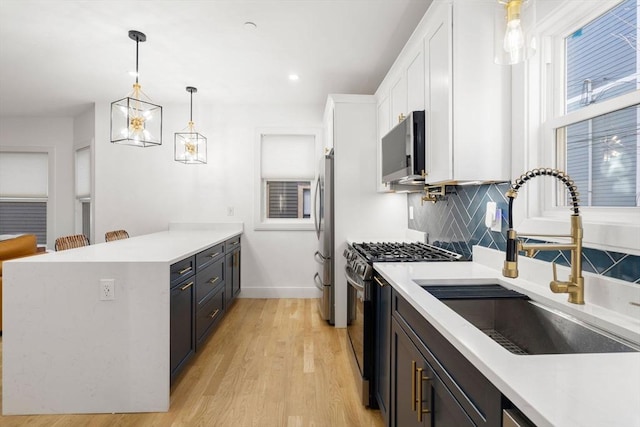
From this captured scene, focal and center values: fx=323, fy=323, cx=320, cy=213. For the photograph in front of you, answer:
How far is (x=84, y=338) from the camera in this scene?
1.87 m

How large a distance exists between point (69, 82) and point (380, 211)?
12.1 feet

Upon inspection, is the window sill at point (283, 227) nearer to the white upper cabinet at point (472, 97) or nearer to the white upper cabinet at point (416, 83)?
the white upper cabinet at point (416, 83)

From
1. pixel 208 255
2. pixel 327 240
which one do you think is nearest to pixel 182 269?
pixel 208 255

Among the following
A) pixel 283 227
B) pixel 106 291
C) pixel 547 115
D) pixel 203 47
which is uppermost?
pixel 203 47

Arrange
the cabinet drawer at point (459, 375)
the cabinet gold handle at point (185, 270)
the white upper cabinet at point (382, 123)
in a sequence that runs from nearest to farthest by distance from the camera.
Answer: the cabinet drawer at point (459, 375) < the cabinet gold handle at point (185, 270) < the white upper cabinet at point (382, 123)

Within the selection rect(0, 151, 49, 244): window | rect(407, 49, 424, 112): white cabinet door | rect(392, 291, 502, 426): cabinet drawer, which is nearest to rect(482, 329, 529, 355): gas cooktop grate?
rect(392, 291, 502, 426): cabinet drawer

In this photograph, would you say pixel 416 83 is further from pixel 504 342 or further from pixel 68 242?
pixel 68 242

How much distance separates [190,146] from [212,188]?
2.37ft

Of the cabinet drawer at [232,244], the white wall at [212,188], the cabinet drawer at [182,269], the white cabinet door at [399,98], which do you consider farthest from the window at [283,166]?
the cabinet drawer at [182,269]

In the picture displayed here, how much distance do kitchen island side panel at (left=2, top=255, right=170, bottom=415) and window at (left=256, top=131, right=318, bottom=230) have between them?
2.39 metres

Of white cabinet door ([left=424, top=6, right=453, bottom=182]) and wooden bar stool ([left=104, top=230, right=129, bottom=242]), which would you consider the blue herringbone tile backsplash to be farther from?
wooden bar stool ([left=104, top=230, right=129, bottom=242])

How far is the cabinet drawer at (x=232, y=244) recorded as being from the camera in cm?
342

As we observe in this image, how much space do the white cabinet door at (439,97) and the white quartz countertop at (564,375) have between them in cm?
84

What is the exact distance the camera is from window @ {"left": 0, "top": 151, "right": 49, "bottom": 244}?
191 inches
